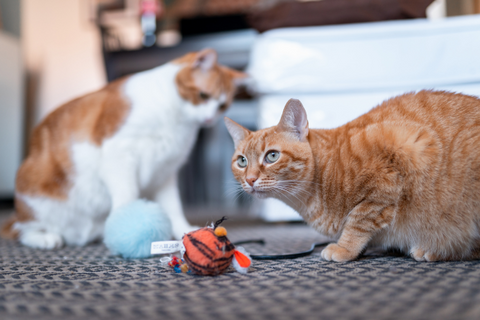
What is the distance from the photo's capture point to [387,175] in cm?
90

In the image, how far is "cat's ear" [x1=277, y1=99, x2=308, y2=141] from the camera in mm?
994

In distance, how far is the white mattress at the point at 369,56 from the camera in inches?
57.1

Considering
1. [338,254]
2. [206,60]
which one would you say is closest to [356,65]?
[206,60]

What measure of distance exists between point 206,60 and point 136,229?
2.73 ft

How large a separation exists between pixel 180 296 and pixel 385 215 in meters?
0.53

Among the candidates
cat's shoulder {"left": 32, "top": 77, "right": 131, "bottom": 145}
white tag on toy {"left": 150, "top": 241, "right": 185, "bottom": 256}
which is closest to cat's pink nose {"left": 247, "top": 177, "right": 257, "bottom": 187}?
white tag on toy {"left": 150, "top": 241, "right": 185, "bottom": 256}

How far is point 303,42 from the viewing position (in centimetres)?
159

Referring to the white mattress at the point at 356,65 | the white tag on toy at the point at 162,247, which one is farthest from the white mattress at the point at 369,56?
the white tag on toy at the point at 162,247

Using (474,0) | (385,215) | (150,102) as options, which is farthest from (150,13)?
(385,215)

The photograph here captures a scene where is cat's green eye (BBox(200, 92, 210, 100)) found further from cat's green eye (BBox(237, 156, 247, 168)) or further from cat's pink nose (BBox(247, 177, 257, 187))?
cat's pink nose (BBox(247, 177, 257, 187))

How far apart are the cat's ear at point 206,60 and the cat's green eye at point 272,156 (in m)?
0.72

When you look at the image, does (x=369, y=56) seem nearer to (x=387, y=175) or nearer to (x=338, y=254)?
(x=387, y=175)

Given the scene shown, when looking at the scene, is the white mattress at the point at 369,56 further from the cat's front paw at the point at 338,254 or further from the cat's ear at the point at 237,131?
the cat's front paw at the point at 338,254

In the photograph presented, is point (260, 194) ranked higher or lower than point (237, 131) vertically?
lower
